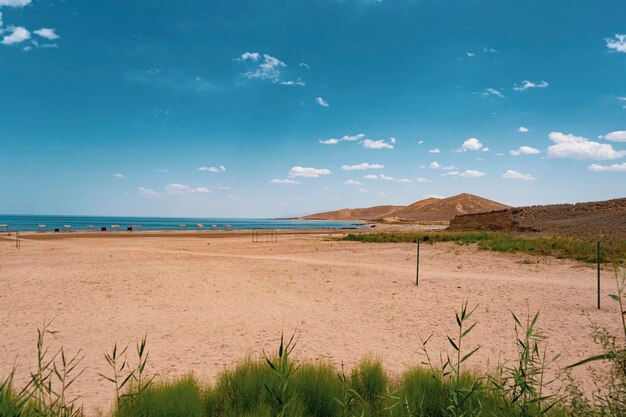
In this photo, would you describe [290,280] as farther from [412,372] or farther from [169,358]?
[412,372]

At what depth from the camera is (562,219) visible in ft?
114

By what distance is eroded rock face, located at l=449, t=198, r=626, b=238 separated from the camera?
27.8 m

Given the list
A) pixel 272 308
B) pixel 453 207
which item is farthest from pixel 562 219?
pixel 453 207

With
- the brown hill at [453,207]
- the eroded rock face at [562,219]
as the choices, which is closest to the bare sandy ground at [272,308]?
the eroded rock face at [562,219]

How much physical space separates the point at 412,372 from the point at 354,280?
976 cm

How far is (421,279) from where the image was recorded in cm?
1423

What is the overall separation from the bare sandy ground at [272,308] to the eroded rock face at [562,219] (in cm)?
1356

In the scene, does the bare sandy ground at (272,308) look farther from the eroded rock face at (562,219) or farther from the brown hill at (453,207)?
the brown hill at (453,207)

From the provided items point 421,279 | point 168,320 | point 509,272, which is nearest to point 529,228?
point 509,272

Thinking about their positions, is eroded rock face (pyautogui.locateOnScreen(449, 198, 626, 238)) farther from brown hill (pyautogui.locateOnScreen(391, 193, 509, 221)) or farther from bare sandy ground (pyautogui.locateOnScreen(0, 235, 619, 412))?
brown hill (pyautogui.locateOnScreen(391, 193, 509, 221))

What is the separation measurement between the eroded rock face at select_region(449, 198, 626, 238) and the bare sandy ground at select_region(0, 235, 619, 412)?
1356cm

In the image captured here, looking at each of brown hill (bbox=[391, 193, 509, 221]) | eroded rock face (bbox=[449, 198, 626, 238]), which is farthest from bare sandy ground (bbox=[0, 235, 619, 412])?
brown hill (bbox=[391, 193, 509, 221])

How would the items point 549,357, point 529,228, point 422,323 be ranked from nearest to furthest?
point 549,357, point 422,323, point 529,228

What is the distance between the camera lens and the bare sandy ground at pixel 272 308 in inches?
261
